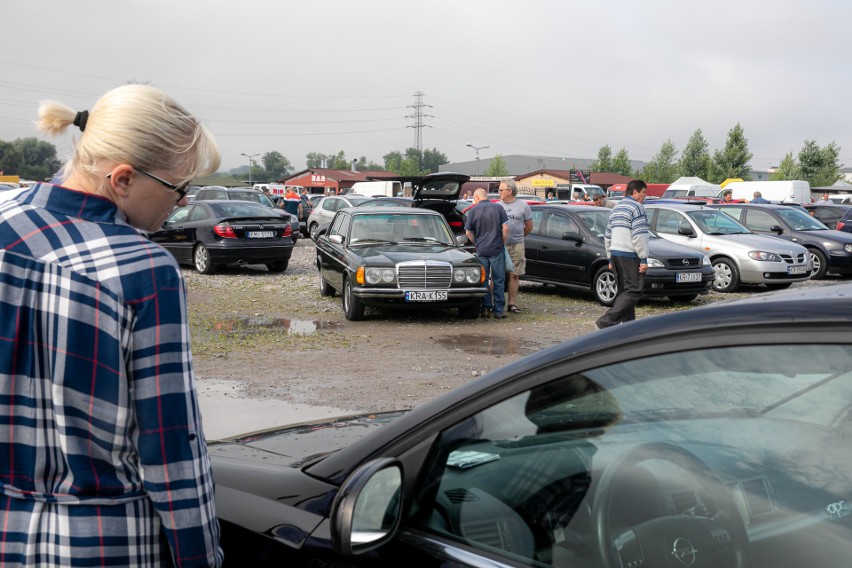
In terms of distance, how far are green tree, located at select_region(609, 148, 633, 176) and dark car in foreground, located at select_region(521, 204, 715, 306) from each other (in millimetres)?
83949

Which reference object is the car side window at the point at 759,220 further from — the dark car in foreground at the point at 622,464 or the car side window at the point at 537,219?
the dark car in foreground at the point at 622,464

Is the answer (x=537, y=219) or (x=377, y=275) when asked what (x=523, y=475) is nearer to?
(x=377, y=275)

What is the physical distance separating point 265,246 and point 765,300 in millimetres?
15622

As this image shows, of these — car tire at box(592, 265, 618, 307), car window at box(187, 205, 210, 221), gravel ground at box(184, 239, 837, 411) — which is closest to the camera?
gravel ground at box(184, 239, 837, 411)

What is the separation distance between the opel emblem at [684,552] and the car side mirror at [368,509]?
611mm

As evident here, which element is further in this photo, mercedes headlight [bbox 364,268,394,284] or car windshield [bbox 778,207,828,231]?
car windshield [bbox 778,207,828,231]

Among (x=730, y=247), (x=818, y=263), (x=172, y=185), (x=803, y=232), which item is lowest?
(x=818, y=263)

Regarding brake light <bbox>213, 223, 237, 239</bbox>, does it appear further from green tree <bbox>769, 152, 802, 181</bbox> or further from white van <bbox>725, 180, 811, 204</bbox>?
green tree <bbox>769, 152, 802, 181</bbox>

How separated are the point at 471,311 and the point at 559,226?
327cm

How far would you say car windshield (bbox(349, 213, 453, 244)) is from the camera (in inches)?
484

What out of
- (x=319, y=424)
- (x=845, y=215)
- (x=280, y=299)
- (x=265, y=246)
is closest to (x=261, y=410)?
(x=319, y=424)

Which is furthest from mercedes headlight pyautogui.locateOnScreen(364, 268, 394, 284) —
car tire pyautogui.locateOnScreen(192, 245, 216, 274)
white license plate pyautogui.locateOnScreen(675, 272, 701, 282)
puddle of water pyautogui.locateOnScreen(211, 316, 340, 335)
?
car tire pyautogui.locateOnScreen(192, 245, 216, 274)

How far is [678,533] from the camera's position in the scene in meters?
1.68

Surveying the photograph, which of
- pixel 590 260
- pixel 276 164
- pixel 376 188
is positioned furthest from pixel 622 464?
pixel 276 164
